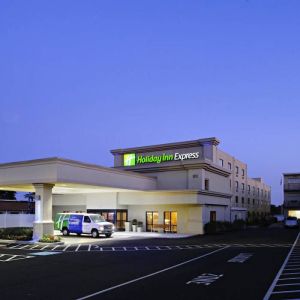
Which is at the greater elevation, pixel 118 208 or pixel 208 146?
pixel 208 146

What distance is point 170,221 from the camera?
4344 cm

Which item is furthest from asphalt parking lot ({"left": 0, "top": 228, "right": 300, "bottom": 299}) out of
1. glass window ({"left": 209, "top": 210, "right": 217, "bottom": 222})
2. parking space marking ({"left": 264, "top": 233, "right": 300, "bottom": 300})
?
glass window ({"left": 209, "top": 210, "right": 217, "bottom": 222})

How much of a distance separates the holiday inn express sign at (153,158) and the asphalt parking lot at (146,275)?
83.7 ft

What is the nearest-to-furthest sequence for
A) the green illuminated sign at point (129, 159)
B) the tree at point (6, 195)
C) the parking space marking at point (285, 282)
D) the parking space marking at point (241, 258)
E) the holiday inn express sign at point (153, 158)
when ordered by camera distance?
the parking space marking at point (285, 282) → the parking space marking at point (241, 258) → the holiday inn express sign at point (153, 158) → the green illuminated sign at point (129, 159) → the tree at point (6, 195)

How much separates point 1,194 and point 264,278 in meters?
89.5

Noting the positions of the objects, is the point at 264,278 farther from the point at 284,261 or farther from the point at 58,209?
the point at 58,209

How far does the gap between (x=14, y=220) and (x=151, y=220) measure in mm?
13616

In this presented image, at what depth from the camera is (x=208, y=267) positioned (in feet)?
56.6

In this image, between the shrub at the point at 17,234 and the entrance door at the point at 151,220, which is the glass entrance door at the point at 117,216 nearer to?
the entrance door at the point at 151,220

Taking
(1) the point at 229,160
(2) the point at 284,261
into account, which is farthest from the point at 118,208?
(2) the point at 284,261

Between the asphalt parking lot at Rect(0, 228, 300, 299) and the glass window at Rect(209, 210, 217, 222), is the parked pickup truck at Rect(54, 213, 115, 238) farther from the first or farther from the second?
the asphalt parking lot at Rect(0, 228, 300, 299)

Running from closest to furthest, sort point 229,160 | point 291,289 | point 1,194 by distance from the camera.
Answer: point 291,289 < point 229,160 < point 1,194

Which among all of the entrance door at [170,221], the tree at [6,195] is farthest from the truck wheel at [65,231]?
the tree at [6,195]

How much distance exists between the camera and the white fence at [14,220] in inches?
1684
